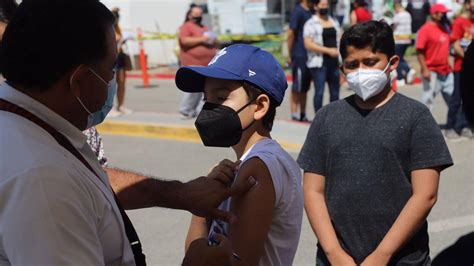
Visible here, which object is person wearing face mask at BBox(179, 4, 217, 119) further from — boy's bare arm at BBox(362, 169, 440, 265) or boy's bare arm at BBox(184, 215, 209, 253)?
boy's bare arm at BBox(184, 215, 209, 253)

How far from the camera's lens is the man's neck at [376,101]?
2.71 m

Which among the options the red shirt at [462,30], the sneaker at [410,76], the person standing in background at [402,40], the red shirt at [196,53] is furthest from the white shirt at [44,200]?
the sneaker at [410,76]

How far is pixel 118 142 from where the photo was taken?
29.7 feet

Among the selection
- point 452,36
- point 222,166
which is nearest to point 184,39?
point 452,36

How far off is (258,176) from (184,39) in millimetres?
7609

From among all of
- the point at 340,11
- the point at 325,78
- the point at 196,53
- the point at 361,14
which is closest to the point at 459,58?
the point at 325,78

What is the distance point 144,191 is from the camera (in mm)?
2135

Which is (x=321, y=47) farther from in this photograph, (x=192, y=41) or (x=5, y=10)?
(x=5, y=10)

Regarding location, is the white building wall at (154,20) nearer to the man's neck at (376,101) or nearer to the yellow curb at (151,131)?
the yellow curb at (151,131)

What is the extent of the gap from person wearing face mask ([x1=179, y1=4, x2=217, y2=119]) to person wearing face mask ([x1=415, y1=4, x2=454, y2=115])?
302cm

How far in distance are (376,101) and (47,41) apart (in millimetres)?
1662

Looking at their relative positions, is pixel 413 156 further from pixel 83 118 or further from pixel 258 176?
pixel 83 118

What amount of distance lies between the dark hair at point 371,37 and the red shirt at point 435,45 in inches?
213

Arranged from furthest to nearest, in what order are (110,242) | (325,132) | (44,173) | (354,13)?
(354,13), (325,132), (110,242), (44,173)
